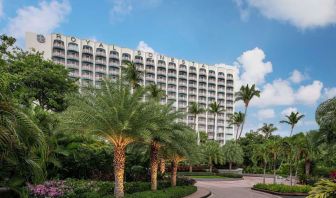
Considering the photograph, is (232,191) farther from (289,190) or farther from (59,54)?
(59,54)

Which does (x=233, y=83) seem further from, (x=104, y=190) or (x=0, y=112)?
(x=0, y=112)

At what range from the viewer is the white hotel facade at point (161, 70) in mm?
115375

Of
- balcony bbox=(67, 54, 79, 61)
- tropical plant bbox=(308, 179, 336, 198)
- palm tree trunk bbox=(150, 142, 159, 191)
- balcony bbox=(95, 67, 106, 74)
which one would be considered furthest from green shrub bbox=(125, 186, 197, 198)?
balcony bbox=(95, 67, 106, 74)

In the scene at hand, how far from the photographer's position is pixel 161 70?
13525cm

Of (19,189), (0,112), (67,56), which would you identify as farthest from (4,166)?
(67,56)

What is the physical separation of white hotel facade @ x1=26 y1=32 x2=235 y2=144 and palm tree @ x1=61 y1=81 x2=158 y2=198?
283 feet

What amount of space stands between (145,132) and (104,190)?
15.6ft

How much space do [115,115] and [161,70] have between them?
4566 inches

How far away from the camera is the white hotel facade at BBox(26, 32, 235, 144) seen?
4542 inches

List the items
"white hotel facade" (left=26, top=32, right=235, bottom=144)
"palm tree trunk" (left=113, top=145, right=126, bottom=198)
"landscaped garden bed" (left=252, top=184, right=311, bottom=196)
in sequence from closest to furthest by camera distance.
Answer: "palm tree trunk" (left=113, top=145, right=126, bottom=198) → "landscaped garden bed" (left=252, top=184, right=311, bottom=196) → "white hotel facade" (left=26, top=32, right=235, bottom=144)

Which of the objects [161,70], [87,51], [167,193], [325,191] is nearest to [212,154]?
[167,193]

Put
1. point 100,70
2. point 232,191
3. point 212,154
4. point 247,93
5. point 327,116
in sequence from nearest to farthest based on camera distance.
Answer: point 327,116 < point 232,191 < point 212,154 < point 247,93 < point 100,70

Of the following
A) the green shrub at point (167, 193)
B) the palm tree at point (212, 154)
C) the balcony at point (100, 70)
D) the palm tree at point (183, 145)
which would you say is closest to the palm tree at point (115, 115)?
the green shrub at point (167, 193)

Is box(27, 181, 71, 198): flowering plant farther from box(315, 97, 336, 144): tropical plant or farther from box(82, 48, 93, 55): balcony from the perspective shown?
box(82, 48, 93, 55): balcony
